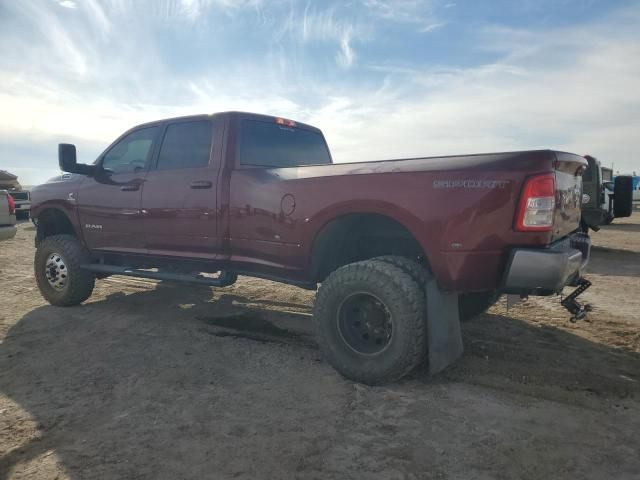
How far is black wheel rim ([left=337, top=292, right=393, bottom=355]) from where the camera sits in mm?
3256

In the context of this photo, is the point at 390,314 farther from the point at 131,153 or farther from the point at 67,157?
the point at 67,157

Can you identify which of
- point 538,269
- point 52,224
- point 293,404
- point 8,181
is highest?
point 8,181

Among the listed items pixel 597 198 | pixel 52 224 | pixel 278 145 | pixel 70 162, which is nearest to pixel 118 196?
pixel 70 162

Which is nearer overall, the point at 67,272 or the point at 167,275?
the point at 167,275

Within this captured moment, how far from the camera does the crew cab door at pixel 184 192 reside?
420cm

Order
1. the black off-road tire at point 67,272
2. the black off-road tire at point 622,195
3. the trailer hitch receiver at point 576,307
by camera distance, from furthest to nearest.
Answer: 1. the black off-road tire at point 67,272
2. the black off-road tire at point 622,195
3. the trailer hitch receiver at point 576,307

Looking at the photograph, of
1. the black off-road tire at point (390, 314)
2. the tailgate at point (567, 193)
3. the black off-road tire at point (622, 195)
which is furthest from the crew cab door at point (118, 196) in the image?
the black off-road tire at point (622, 195)

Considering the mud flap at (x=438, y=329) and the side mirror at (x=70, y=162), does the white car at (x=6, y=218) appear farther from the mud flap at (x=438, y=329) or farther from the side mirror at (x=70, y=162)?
the mud flap at (x=438, y=329)

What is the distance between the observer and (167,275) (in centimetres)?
464

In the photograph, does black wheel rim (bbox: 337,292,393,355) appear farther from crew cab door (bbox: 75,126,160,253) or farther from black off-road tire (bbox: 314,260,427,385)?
crew cab door (bbox: 75,126,160,253)

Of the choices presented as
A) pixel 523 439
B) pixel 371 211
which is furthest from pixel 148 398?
pixel 523 439

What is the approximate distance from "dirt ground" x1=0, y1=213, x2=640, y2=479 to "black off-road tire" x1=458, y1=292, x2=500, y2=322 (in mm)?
182

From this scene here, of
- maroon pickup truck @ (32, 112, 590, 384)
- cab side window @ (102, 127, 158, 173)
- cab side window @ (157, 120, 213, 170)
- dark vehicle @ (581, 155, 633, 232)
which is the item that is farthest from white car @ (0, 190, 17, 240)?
dark vehicle @ (581, 155, 633, 232)

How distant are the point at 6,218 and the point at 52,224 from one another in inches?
55.3
